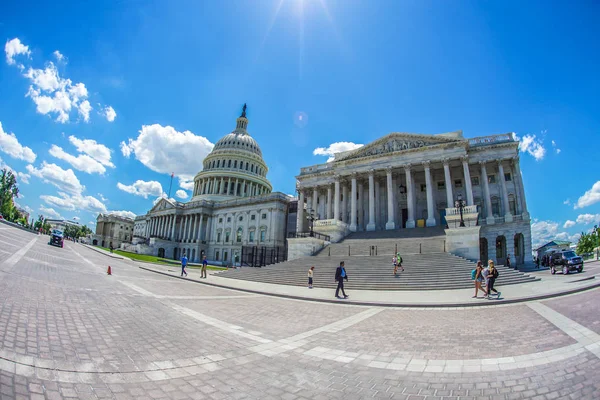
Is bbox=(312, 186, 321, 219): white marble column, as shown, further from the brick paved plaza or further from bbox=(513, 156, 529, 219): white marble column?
the brick paved plaza

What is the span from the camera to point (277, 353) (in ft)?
17.6

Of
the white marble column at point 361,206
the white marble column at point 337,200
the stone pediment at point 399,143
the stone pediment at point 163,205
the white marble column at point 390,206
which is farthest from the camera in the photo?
the stone pediment at point 163,205

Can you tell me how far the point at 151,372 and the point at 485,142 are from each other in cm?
4261

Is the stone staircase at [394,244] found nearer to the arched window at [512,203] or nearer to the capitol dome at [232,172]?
the arched window at [512,203]

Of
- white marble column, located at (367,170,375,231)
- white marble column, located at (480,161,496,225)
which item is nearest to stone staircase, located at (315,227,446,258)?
white marble column, located at (367,170,375,231)

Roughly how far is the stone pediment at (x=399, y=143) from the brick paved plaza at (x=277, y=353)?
31398mm

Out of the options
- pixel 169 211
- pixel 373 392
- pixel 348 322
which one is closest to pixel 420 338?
pixel 348 322

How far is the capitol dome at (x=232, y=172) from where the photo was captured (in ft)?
281

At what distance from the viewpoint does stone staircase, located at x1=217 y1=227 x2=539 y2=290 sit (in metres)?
16.8

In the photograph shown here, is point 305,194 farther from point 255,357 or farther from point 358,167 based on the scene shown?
point 255,357

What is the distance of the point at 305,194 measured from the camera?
50.2 metres

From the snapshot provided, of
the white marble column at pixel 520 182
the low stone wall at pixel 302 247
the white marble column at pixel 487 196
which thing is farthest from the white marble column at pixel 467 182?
the low stone wall at pixel 302 247

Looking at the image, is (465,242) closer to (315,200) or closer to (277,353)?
(277,353)

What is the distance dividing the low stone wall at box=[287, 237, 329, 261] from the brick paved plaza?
2055cm
